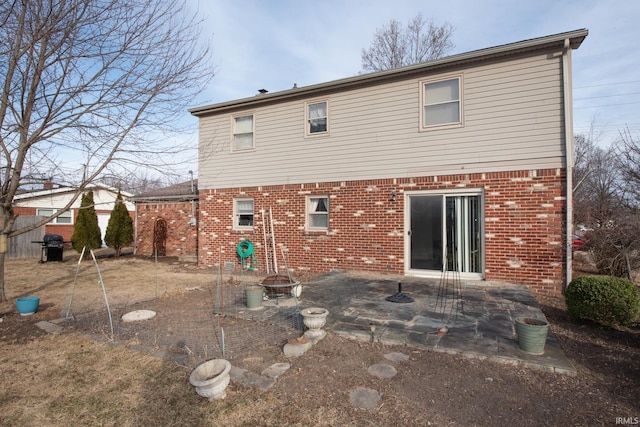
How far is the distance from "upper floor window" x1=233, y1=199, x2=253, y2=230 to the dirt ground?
22.4 ft

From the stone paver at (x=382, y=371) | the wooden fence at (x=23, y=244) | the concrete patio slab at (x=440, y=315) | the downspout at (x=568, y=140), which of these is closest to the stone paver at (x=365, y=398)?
the stone paver at (x=382, y=371)

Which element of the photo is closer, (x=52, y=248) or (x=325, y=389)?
(x=325, y=389)

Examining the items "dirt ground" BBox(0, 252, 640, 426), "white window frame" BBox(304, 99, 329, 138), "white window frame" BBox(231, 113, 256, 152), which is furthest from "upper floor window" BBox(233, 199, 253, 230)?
"dirt ground" BBox(0, 252, 640, 426)

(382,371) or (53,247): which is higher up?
(53,247)

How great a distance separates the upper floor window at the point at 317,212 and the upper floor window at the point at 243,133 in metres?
2.92

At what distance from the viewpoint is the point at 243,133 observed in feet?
37.4

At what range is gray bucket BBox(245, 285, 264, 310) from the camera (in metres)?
5.95

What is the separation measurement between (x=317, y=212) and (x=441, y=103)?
4.44 meters

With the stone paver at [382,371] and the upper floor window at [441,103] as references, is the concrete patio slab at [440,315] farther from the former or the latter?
the upper floor window at [441,103]

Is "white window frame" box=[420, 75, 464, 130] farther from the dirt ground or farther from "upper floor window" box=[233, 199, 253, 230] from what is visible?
"upper floor window" box=[233, 199, 253, 230]

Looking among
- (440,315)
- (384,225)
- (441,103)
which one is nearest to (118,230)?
(384,225)

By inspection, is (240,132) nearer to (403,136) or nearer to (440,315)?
(403,136)

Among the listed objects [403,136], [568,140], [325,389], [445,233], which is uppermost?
[403,136]

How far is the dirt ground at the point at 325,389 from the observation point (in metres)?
2.86
